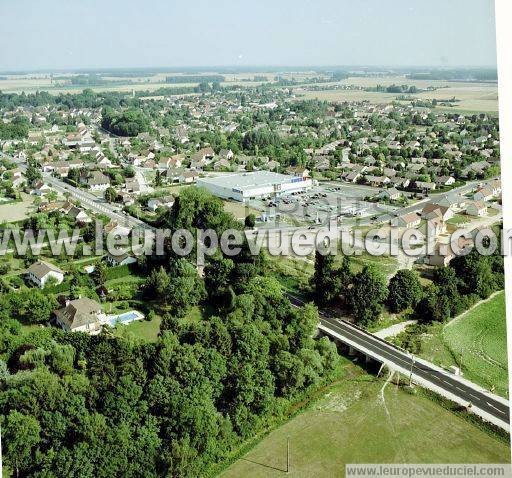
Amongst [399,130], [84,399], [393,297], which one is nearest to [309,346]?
[393,297]

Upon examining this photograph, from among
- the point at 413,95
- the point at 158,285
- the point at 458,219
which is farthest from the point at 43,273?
the point at 413,95

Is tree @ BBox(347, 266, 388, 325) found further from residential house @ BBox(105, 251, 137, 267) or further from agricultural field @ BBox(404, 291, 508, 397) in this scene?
residential house @ BBox(105, 251, 137, 267)

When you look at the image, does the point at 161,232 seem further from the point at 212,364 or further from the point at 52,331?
the point at 212,364

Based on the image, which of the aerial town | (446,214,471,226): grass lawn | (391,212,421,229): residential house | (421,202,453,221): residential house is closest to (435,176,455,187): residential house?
the aerial town

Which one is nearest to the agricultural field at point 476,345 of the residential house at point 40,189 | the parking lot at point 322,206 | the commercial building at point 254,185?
the parking lot at point 322,206

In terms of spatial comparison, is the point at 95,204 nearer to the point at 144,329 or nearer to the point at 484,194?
the point at 144,329
